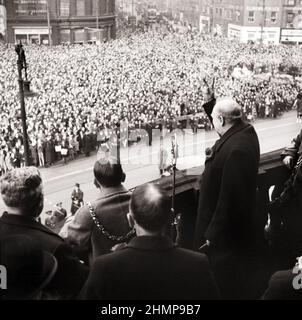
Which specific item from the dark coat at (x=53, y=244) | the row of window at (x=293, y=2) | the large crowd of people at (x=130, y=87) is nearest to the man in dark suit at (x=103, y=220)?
the dark coat at (x=53, y=244)

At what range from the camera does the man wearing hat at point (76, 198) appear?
593cm

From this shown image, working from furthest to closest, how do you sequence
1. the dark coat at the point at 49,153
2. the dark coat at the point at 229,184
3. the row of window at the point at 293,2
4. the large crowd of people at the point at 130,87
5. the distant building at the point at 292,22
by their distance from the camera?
the dark coat at the point at 49,153 → the large crowd of people at the point at 130,87 → the row of window at the point at 293,2 → the distant building at the point at 292,22 → the dark coat at the point at 229,184

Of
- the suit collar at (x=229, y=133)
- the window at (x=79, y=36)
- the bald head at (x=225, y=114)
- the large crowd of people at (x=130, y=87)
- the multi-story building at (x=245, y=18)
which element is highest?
the multi-story building at (x=245, y=18)

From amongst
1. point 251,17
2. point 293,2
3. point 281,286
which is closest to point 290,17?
point 293,2

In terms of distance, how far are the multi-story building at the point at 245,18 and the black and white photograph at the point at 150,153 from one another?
0.02 meters

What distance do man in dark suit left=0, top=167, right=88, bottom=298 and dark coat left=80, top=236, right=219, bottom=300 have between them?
0.20 metres

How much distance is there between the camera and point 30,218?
192 cm

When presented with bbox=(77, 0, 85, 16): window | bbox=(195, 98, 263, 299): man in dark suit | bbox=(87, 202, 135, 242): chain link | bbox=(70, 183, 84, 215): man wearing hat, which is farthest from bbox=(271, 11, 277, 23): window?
bbox=(87, 202, 135, 242): chain link

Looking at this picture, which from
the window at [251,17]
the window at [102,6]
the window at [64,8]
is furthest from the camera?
the window at [102,6]

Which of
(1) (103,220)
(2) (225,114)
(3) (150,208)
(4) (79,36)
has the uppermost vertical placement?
(4) (79,36)

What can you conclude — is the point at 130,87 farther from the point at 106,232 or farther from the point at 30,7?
the point at 106,232

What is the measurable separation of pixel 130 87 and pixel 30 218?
6863 millimetres

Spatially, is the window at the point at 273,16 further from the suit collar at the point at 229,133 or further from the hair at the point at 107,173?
the hair at the point at 107,173

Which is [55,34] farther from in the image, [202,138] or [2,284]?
[2,284]
